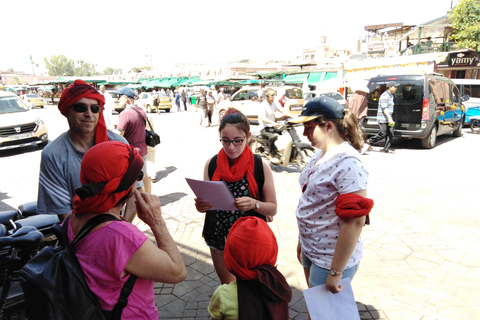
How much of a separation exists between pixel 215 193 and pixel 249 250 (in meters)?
0.61

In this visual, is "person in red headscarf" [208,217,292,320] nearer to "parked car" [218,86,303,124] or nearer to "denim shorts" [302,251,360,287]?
"denim shorts" [302,251,360,287]

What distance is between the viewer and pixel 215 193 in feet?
6.86

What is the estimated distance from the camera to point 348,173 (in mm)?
1731

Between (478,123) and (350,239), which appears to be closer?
(350,239)

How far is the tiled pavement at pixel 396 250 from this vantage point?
2.99 m

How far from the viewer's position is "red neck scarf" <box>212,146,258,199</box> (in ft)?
7.59

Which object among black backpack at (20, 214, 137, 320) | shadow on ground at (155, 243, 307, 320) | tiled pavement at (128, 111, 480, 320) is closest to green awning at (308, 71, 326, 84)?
tiled pavement at (128, 111, 480, 320)

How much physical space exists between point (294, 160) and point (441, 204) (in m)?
3.05

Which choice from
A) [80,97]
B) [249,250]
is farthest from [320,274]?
[80,97]

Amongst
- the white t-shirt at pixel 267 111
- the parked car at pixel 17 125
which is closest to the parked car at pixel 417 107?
the white t-shirt at pixel 267 111

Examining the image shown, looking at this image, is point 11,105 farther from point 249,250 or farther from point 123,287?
point 249,250

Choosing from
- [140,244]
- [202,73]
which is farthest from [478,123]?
[202,73]

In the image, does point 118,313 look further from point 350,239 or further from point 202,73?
point 202,73

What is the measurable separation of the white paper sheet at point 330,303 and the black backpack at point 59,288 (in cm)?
107
